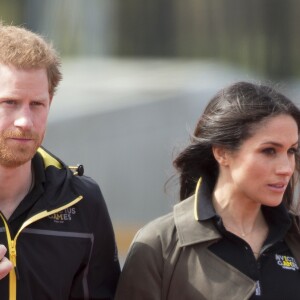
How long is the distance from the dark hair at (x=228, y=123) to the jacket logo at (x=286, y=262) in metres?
0.34

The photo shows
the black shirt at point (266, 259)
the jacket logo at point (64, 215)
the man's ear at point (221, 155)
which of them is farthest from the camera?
the man's ear at point (221, 155)

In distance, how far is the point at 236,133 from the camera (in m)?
4.88

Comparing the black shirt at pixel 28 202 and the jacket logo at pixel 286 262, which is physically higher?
the black shirt at pixel 28 202

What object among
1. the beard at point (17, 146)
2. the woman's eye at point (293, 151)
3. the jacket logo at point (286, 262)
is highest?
the beard at point (17, 146)

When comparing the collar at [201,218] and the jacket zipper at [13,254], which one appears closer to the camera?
the jacket zipper at [13,254]

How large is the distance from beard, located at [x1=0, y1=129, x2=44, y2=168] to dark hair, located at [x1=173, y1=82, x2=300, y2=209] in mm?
904

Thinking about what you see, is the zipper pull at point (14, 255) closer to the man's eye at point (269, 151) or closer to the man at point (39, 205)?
the man at point (39, 205)

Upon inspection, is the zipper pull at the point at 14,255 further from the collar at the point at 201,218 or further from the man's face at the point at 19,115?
the collar at the point at 201,218

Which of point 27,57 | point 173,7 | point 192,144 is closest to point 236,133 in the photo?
point 192,144

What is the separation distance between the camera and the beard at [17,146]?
14.3 feet

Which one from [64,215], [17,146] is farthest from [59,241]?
[17,146]

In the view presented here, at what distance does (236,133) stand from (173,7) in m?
7.62

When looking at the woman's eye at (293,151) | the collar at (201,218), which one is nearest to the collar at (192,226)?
the collar at (201,218)

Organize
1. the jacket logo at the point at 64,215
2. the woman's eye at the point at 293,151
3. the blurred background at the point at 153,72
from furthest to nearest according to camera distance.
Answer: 1. the blurred background at the point at 153,72
2. the woman's eye at the point at 293,151
3. the jacket logo at the point at 64,215
